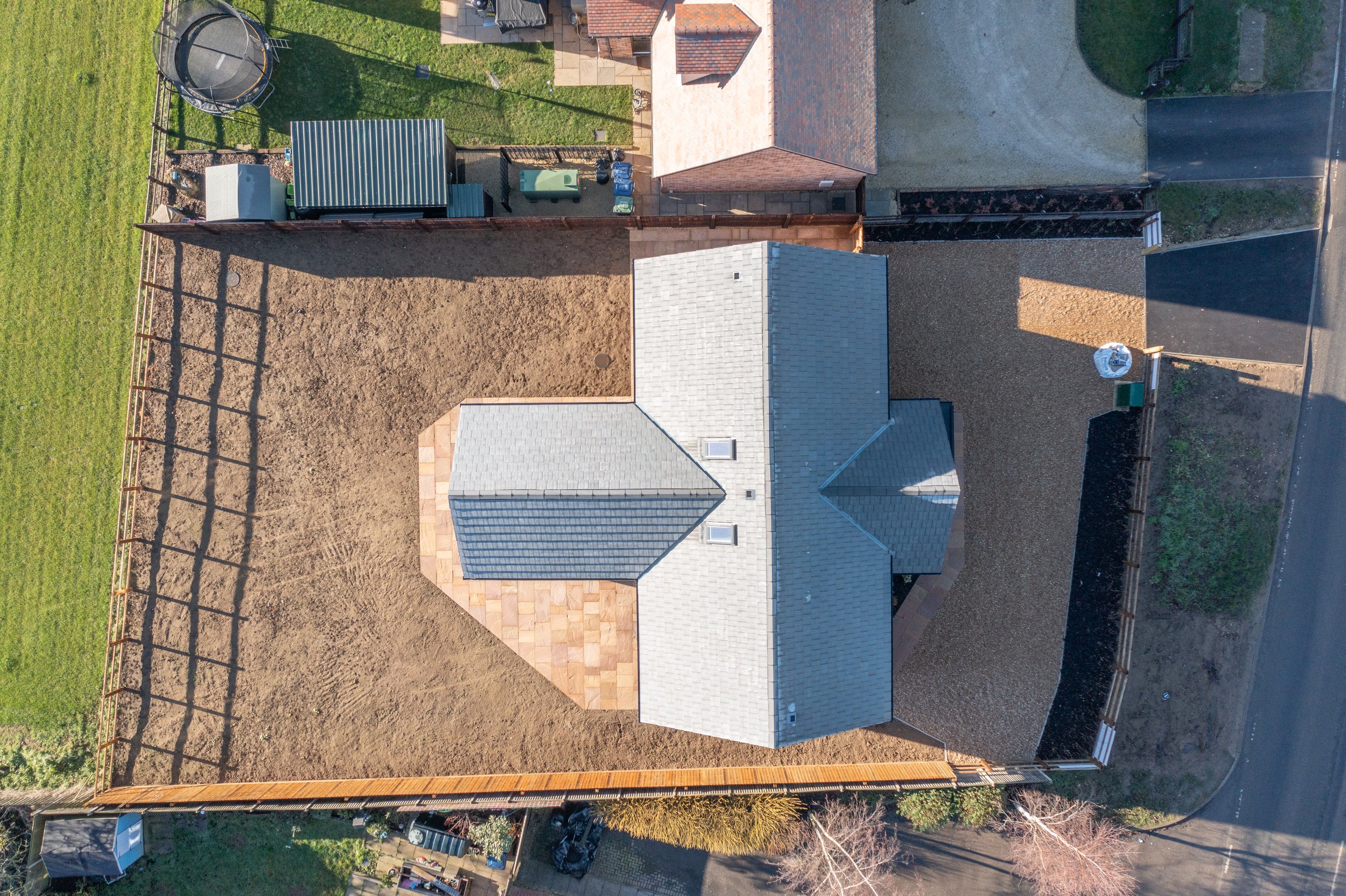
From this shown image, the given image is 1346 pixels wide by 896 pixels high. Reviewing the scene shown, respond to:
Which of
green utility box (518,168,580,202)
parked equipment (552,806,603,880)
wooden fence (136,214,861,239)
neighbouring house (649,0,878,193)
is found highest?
neighbouring house (649,0,878,193)

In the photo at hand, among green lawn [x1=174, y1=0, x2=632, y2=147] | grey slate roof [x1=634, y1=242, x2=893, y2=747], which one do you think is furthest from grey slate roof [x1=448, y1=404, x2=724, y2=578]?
green lawn [x1=174, y1=0, x2=632, y2=147]

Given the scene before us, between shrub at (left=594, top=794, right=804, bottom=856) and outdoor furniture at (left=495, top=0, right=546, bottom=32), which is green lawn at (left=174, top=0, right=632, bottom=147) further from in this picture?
shrub at (left=594, top=794, right=804, bottom=856)

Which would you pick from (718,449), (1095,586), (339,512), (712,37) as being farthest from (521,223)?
(1095,586)

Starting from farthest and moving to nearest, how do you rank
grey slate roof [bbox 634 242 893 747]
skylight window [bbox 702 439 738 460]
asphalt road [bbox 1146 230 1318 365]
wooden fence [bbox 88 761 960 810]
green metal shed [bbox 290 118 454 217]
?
asphalt road [bbox 1146 230 1318 365]
wooden fence [bbox 88 761 960 810]
green metal shed [bbox 290 118 454 217]
skylight window [bbox 702 439 738 460]
grey slate roof [bbox 634 242 893 747]

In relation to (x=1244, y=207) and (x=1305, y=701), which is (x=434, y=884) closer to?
(x=1305, y=701)

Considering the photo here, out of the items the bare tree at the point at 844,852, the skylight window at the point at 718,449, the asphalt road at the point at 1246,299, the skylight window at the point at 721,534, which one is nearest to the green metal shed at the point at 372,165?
the skylight window at the point at 718,449

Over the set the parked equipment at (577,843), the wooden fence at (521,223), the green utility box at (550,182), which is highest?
the green utility box at (550,182)

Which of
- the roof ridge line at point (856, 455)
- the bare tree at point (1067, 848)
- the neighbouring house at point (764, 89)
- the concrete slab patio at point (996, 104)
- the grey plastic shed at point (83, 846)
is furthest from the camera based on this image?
the concrete slab patio at point (996, 104)

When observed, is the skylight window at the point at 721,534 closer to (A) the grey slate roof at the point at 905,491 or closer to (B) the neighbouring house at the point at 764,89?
(A) the grey slate roof at the point at 905,491
